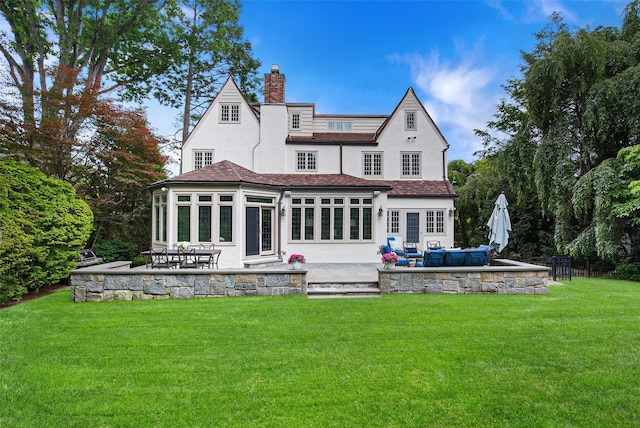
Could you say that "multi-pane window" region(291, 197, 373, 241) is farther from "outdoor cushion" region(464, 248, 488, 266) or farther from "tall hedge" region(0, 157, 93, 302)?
"tall hedge" region(0, 157, 93, 302)

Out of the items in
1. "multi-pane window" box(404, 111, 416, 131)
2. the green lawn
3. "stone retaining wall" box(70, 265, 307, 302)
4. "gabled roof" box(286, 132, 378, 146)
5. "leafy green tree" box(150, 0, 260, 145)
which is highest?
"leafy green tree" box(150, 0, 260, 145)

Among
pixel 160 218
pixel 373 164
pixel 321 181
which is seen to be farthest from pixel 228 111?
pixel 373 164

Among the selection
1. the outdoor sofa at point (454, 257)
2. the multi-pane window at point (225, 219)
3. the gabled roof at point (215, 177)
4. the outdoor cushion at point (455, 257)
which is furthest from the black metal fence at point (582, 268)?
the multi-pane window at point (225, 219)

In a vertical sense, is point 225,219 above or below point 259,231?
above

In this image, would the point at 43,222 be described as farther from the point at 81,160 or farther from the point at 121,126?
the point at 121,126

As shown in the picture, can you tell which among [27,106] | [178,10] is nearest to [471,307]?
[27,106]

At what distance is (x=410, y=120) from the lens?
1838 cm

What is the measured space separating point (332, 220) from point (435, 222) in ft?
20.2

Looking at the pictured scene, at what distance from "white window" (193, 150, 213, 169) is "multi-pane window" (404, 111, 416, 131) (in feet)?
35.4

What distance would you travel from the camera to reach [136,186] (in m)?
16.3

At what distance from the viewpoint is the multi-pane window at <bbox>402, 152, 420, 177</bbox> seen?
18.2m

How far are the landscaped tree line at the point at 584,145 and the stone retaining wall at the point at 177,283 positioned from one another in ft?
38.3

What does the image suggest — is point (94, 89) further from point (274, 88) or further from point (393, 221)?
point (393, 221)

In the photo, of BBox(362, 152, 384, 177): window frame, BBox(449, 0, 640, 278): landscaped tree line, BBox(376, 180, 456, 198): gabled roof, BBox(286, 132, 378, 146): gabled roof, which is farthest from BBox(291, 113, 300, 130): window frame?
BBox(449, 0, 640, 278): landscaped tree line
